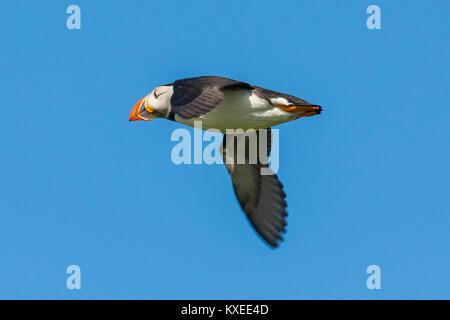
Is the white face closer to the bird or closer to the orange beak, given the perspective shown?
the bird

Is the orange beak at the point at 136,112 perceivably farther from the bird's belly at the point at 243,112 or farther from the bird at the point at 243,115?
the bird's belly at the point at 243,112

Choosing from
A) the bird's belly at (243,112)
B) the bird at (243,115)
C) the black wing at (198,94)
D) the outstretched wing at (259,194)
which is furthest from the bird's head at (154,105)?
the outstretched wing at (259,194)

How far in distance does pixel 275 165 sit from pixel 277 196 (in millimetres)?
458

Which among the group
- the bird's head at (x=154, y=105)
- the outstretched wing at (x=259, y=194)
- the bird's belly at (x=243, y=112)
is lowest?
the outstretched wing at (x=259, y=194)

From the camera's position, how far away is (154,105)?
844 centimetres

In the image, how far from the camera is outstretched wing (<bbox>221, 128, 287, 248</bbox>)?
28.6ft

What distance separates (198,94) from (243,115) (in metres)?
1.03

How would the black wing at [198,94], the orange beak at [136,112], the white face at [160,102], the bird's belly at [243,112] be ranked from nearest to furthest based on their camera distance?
1. the black wing at [198,94]
2. the bird's belly at [243,112]
3. the white face at [160,102]
4. the orange beak at [136,112]

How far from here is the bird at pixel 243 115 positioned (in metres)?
7.05

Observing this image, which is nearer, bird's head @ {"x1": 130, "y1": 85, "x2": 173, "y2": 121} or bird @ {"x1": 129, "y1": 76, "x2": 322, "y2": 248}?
bird @ {"x1": 129, "y1": 76, "x2": 322, "y2": 248}

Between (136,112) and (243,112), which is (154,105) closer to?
(136,112)

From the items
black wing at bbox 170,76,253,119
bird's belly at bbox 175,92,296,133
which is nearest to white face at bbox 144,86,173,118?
bird's belly at bbox 175,92,296,133
